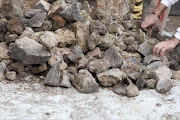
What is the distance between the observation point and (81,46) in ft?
9.22

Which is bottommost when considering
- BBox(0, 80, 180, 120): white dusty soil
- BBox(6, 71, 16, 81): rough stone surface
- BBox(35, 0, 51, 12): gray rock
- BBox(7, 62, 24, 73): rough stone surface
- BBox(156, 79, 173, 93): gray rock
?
BBox(0, 80, 180, 120): white dusty soil

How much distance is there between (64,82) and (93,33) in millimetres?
831

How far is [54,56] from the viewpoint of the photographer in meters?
2.56

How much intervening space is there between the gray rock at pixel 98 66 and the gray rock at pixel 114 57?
0.41ft

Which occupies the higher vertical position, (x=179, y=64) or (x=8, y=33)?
(x=8, y=33)

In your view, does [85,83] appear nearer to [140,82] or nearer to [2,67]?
[140,82]

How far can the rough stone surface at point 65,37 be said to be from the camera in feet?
9.00

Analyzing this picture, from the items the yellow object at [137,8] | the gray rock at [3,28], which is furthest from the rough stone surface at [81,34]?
the yellow object at [137,8]

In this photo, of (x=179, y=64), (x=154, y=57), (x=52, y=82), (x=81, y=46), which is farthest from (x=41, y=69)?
(x=179, y=64)

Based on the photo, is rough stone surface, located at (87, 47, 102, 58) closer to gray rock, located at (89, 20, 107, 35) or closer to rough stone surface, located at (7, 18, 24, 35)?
gray rock, located at (89, 20, 107, 35)

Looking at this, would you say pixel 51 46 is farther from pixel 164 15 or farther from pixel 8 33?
pixel 164 15

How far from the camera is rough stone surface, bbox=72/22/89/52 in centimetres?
282

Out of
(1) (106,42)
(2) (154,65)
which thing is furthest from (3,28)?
(2) (154,65)

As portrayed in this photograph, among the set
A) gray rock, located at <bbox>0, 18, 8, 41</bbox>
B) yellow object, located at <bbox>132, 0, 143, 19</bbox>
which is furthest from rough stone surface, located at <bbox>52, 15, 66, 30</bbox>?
yellow object, located at <bbox>132, 0, 143, 19</bbox>
